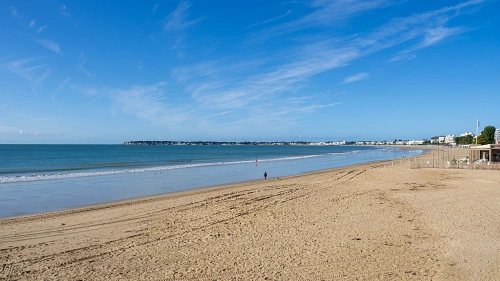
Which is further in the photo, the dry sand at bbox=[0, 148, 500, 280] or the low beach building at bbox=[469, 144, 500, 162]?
the low beach building at bbox=[469, 144, 500, 162]

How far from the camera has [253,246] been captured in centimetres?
812

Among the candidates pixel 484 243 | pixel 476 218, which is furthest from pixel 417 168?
pixel 484 243

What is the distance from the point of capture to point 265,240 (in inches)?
338

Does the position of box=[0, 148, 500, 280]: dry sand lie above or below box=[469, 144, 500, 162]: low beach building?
below

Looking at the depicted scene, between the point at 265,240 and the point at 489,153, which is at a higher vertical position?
the point at 489,153

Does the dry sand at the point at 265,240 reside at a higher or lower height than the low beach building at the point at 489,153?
lower

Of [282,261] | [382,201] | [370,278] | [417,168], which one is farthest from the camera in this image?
[417,168]

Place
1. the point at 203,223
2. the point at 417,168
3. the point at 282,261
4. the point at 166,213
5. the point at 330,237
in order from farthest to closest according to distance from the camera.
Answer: the point at 417,168 → the point at 166,213 → the point at 203,223 → the point at 330,237 → the point at 282,261

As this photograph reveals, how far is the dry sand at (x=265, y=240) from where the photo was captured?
6.61 metres

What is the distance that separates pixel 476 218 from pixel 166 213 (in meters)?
10.4

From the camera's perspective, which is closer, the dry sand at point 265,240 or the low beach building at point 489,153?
the dry sand at point 265,240

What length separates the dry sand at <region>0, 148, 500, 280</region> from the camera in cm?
661

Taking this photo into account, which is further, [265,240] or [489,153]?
[489,153]

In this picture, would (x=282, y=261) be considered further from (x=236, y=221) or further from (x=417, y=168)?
(x=417, y=168)
